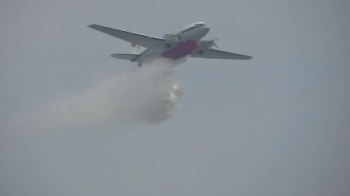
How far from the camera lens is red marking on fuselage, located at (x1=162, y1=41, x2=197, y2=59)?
220 ft

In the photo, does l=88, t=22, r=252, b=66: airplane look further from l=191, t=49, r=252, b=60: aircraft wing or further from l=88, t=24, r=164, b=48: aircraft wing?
l=191, t=49, r=252, b=60: aircraft wing

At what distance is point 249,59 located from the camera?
75.9 m

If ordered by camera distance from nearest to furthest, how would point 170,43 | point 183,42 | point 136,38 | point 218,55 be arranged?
point 183,42 → point 170,43 → point 136,38 → point 218,55

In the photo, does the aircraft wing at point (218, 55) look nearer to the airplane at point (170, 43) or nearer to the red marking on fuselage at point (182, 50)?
the airplane at point (170, 43)

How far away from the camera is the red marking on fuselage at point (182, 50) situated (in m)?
67.1

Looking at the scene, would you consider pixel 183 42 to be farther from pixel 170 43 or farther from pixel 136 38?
pixel 136 38

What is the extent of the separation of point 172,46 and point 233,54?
10195 millimetres

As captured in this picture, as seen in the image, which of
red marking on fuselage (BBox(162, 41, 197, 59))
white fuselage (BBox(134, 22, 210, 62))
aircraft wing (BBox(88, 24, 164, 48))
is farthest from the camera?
aircraft wing (BBox(88, 24, 164, 48))

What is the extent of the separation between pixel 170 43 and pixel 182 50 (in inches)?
55.2

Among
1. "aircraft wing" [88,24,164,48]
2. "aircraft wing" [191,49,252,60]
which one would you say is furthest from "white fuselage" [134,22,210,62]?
"aircraft wing" [191,49,252,60]

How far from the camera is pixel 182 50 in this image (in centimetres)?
6756

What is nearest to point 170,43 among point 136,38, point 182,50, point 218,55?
point 182,50

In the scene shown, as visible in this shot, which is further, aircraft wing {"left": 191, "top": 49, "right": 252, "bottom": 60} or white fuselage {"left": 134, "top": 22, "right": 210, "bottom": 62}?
aircraft wing {"left": 191, "top": 49, "right": 252, "bottom": 60}

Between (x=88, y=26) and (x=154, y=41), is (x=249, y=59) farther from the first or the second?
(x=88, y=26)
